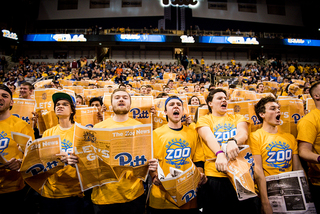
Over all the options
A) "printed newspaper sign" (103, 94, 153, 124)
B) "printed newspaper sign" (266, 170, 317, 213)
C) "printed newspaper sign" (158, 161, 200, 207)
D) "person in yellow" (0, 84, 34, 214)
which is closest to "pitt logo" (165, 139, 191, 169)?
"printed newspaper sign" (158, 161, 200, 207)

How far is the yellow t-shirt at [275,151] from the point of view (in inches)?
93.1

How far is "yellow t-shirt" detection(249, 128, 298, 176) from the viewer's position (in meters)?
2.37

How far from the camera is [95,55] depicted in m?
25.7

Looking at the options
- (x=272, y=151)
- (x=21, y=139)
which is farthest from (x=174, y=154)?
(x=21, y=139)

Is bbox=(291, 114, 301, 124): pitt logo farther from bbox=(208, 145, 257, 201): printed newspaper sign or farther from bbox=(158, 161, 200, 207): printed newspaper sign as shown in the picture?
bbox=(158, 161, 200, 207): printed newspaper sign

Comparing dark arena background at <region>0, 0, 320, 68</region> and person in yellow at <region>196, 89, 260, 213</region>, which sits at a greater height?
dark arena background at <region>0, 0, 320, 68</region>

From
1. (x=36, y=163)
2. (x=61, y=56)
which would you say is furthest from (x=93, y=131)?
(x=61, y=56)

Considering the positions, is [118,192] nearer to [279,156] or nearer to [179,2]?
[279,156]

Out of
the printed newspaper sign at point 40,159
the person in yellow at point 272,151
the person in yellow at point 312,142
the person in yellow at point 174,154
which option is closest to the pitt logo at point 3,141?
the printed newspaper sign at point 40,159

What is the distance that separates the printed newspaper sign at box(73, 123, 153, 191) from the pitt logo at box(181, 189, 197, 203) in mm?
545

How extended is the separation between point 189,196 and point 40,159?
1.62 m

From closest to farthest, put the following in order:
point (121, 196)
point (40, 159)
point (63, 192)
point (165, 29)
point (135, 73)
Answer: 1. point (40, 159)
2. point (121, 196)
3. point (63, 192)
4. point (135, 73)
5. point (165, 29)

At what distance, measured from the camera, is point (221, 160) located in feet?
6.25

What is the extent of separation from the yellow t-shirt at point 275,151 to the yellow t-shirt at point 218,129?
32 centimetres
